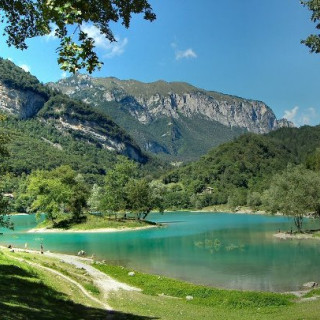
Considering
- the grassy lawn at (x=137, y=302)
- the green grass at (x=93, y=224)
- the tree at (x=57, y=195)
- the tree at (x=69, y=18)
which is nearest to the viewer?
the tree at (x=69, y=18)

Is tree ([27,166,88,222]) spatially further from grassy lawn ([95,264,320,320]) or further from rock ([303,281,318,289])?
rock ([303,281,318,289])

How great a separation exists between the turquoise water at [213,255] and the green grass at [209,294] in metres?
5.79

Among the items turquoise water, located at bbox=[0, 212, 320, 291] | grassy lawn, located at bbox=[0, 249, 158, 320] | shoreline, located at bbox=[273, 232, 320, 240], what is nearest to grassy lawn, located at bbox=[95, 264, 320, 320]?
grassy lawn, located at bbox=[0, 249, 158, 320]

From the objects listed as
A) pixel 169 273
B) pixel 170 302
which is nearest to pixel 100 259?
pixel 169 273

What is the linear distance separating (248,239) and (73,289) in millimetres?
60240

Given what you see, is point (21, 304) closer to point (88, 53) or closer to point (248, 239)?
point (88, 53)

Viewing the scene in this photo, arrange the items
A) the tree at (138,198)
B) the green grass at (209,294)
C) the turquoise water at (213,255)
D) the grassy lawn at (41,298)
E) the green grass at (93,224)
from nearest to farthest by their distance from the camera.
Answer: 1. the grassy lawn at (41,298)
2. the green grass at (209,294)
3. the turquoise water at (213,255)
4. the green grass at (93,224)
5. the tree at (138,198)

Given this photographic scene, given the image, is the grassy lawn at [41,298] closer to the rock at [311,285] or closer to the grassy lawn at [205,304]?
the grassy lawn at [205,304]

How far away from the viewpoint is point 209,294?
118 ft

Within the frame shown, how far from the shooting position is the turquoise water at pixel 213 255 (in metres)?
46.5

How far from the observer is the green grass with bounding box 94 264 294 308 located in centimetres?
3281

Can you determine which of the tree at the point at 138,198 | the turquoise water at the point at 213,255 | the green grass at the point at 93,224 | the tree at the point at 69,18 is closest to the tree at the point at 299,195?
the turquoise water at the point at 213,255

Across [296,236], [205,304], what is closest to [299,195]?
[296,236]

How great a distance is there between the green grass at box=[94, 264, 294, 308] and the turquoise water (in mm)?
5790
